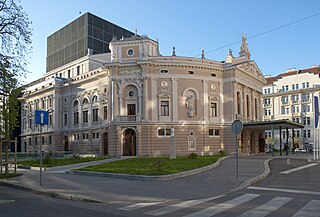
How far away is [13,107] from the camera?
72.4 feet

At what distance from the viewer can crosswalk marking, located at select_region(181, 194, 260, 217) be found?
9641mm

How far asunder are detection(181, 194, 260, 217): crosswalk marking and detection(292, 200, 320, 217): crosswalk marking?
76.3 inches

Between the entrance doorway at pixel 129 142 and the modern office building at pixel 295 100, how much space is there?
52.9 m

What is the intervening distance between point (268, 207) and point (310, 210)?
1.16 metres

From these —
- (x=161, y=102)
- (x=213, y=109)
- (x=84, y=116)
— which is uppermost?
(x=161, y=102)

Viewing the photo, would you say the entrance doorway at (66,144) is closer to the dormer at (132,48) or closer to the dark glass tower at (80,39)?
the dark glass tower at (80,39)

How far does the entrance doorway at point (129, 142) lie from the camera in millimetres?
45219

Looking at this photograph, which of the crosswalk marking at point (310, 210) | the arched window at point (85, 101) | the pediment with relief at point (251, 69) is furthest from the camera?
the arched window at point (85, 101)

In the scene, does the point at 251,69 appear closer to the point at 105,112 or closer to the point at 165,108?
the point at 165,108

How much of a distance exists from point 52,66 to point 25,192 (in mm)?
61611

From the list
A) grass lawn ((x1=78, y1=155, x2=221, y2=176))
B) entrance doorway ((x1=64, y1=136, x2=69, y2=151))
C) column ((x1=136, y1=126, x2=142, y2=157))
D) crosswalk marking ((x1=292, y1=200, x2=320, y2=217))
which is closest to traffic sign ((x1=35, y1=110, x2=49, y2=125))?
grass lawn ((x1=78, y1=155, x2=221, y2=176))

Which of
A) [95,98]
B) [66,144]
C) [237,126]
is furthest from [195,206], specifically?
[66,144]

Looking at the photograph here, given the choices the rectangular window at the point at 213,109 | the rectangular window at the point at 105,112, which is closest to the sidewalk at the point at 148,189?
the rectangular window at the point at 213,109

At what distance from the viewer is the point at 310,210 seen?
10.0 m
